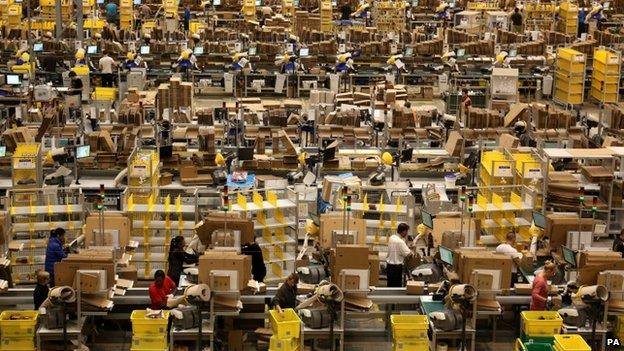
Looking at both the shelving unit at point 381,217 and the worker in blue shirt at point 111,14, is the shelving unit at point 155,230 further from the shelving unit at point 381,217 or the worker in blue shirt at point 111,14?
the worker in blue shirt at point 111,14

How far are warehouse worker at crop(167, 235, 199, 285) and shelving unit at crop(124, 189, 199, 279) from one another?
115 centimetres

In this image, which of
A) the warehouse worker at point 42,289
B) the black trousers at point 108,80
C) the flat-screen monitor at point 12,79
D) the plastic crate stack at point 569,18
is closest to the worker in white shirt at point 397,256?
the warehouse worker at point 42,289

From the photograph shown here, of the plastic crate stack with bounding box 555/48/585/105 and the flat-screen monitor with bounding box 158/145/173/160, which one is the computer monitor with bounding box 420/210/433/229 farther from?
the plastic crate stack with bounding box 555/48/585/105

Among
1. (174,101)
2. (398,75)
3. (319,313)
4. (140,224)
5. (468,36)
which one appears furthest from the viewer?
(468,36)

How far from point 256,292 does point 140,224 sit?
3292 millimetres

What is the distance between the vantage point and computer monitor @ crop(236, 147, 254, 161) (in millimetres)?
23297

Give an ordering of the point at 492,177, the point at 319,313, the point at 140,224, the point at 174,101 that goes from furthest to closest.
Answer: the point at 174,101 < the point at 492,177 < the point at 140,224 < the point at 319,313

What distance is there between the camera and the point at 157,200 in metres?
20.2

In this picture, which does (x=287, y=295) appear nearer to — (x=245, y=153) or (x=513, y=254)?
(x=513, y=254)

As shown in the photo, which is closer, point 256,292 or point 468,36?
point 256,292

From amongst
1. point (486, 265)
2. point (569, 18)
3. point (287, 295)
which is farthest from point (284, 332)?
point (569, 18)

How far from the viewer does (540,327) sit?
16141 mm

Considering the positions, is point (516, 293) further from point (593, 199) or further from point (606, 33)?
point (606, 33)

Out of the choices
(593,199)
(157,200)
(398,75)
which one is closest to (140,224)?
(157,200)
